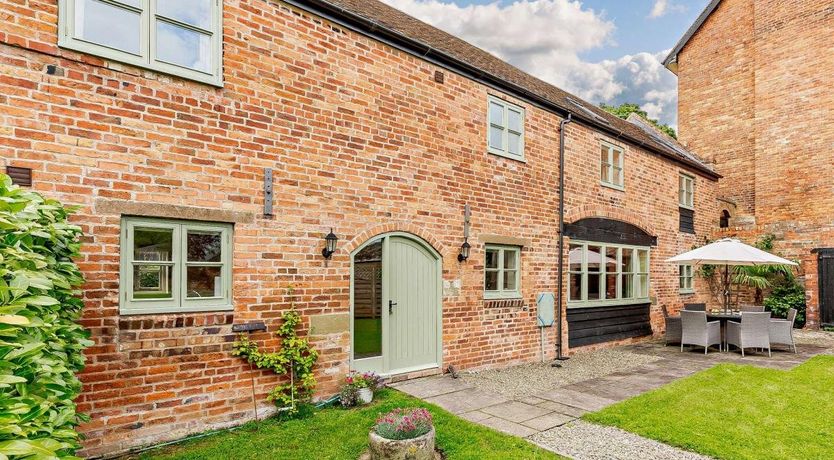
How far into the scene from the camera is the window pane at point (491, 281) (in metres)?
8.40

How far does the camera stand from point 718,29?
17641 mm

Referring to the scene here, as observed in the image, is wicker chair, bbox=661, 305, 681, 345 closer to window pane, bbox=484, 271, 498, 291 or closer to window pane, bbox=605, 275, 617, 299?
window pane, bbox=605, 275, 617, 299

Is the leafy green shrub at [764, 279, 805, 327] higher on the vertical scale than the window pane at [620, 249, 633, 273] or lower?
lower

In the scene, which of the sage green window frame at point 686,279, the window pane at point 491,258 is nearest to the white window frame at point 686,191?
the sage green window frame at point 686,279

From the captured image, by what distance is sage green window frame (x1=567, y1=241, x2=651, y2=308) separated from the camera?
10.2 m

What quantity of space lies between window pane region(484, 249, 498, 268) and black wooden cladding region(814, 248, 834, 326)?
39.5 feet

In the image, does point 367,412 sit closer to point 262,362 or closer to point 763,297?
point 262,362

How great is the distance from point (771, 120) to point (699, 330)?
9.96 meters

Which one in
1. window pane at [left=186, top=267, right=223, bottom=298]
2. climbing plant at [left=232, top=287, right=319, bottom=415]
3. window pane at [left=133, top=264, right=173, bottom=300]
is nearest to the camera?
window pane at [left=133, top=264, right=173, bottom=300]

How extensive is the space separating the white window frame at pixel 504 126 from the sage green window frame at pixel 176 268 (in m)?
5.05

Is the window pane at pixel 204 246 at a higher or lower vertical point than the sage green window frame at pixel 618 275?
higher

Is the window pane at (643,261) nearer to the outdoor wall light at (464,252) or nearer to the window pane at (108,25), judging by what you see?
the outdoor wall light at (464,252)

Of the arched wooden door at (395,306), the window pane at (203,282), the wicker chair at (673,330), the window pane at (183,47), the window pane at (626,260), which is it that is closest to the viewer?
the window pane at (183,47)

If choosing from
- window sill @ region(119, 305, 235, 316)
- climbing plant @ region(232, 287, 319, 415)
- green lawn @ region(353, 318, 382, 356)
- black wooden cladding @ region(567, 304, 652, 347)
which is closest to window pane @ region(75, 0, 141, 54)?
window sill @ region(119, 305, 235, 316)
